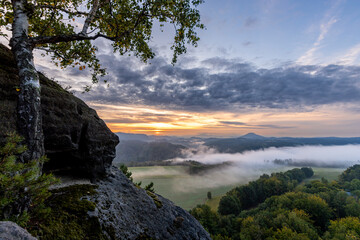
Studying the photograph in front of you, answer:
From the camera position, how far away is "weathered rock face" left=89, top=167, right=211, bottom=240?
23.6ft

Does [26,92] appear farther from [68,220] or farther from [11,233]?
[11,233]

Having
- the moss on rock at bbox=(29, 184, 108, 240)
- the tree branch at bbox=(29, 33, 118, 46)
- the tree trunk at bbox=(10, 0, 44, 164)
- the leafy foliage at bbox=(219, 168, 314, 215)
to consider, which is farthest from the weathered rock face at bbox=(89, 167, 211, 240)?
the leafy foliage at bbox=(219, 168, 314, 215)

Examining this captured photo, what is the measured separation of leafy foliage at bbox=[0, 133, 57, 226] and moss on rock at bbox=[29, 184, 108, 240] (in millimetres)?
586

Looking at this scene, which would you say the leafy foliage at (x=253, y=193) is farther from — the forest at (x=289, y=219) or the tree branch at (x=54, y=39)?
the tree branch at (x=54, y=39)

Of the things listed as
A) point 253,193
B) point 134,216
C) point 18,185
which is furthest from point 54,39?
point 253,193

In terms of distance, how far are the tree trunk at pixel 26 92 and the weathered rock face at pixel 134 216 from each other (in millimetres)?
3711

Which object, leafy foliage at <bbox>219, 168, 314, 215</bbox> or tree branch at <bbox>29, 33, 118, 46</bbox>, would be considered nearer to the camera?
tree branch at <bbox>29, 33, 118, 46</bbox>

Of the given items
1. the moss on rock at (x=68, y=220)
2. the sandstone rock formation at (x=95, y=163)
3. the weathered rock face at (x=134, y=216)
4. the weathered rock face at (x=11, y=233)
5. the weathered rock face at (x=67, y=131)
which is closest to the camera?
the weathered rock face at (x=11, y=233)

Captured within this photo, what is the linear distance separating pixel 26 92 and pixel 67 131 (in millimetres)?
4032

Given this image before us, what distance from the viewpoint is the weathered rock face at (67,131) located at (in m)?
7.78

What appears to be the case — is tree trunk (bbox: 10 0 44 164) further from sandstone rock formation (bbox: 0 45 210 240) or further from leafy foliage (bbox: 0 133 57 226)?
leafy foliage (bbox: 0 133 57 226)

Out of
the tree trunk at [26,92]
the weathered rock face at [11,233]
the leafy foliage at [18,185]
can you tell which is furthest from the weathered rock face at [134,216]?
the weathered rock face at [11,233]

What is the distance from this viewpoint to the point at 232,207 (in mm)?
76438

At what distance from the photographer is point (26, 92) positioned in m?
5.98
